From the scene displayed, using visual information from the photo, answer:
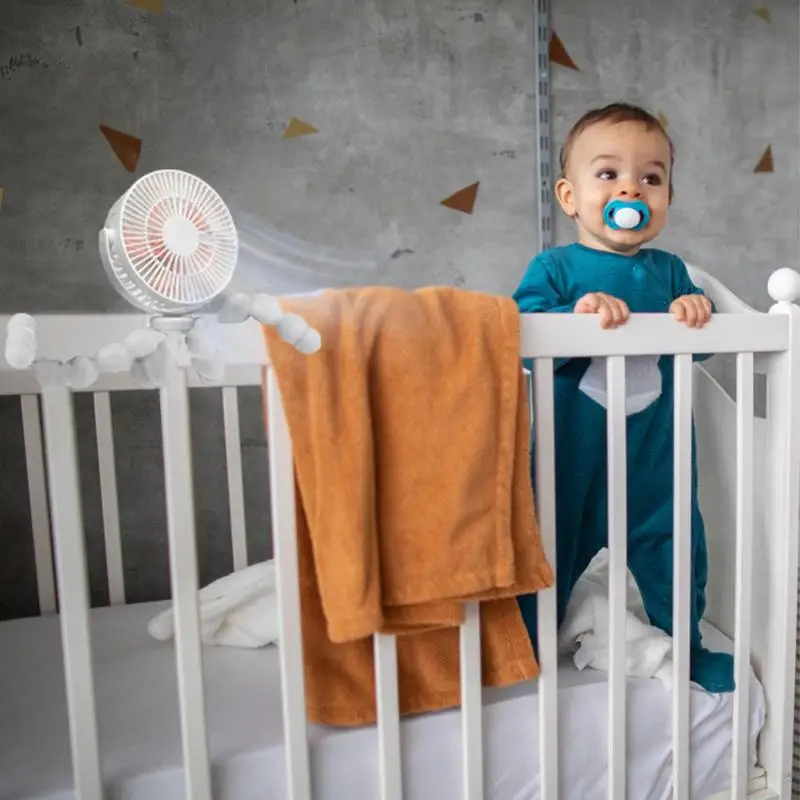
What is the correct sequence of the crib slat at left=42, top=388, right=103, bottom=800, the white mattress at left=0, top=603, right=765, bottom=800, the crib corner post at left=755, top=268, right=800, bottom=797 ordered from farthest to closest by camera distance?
the crib corner post at left=755, top=268, right=800, bottom=797 → the white mattress at left=0, top=603, right=765, bottom=800 → the crib slat at left=42, top=388, right=103, bottom=800

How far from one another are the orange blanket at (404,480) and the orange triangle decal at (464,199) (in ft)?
2.74

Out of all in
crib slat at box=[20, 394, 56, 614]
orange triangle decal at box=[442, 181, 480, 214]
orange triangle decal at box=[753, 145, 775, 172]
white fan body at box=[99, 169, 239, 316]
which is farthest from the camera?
orange triangle decal at box=[753, 145, 775, 172]

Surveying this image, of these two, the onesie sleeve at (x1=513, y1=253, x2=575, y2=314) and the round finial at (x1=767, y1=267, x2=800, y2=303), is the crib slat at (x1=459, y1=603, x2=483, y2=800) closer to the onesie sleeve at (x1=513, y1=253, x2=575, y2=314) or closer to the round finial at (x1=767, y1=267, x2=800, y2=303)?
the onesie sleeve at (x1=513, y1=253, x2=575, y2=314)

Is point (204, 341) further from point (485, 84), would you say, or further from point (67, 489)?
point (485, 84)

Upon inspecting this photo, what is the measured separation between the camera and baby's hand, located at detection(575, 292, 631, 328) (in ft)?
2.83

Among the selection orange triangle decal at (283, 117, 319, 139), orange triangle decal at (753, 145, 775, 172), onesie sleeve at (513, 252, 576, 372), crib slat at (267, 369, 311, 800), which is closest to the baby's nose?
onesie sleeve at (513, 252, 576, 372)

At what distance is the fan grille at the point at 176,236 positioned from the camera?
54 centimetres

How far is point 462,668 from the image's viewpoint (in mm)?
841

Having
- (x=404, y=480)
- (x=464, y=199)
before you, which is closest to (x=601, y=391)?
(x=404, y=480)

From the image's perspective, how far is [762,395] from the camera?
1.88 metres

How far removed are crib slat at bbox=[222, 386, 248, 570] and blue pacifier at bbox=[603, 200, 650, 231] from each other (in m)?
0.68

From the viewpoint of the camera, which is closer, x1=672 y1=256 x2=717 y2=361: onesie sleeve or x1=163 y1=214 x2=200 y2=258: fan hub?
x1=163 y1=214 x2=200 y2=258: fan hub

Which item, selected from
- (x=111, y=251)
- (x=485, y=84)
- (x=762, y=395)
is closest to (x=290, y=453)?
(x=111, y=251)

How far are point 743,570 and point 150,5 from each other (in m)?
1.30
